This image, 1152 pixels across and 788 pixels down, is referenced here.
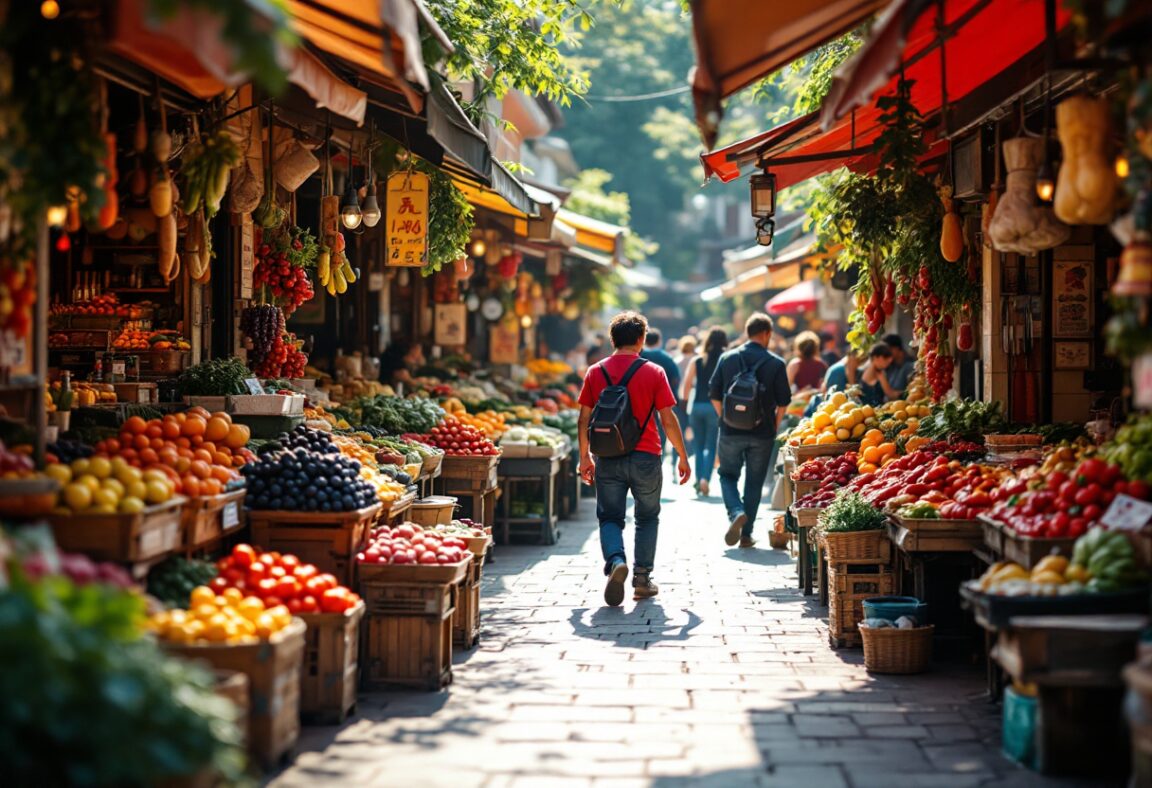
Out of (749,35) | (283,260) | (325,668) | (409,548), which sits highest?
(749,35)

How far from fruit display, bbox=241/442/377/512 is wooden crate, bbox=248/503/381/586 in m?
0.06

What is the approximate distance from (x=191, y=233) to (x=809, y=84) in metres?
6.43

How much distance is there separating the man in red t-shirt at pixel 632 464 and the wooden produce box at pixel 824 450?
2.31 m

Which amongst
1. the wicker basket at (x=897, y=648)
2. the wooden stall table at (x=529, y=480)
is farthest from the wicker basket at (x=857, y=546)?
the wooden stall table at (x=529, y=480)

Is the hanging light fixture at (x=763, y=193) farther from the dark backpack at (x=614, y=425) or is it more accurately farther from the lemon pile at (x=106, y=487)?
the lemon pile at (x=106, y=487)

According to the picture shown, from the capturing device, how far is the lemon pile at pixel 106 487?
19.9 ft

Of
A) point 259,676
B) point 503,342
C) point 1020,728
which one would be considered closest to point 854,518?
point 1020,728

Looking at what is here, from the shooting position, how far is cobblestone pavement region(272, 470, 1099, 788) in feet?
19.1

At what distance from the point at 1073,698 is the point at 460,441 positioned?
25.8 ft

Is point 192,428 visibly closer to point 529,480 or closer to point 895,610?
point 895,610

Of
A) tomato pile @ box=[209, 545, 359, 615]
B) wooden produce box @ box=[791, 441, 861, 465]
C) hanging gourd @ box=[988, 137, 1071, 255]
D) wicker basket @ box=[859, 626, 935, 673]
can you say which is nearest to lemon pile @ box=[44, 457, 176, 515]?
tomato pile @ box=[209, 545, 359, 615]

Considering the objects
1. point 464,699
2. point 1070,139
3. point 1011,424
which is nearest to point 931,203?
point 1011,424

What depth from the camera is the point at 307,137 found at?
39.5ft

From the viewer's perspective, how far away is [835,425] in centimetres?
1277
